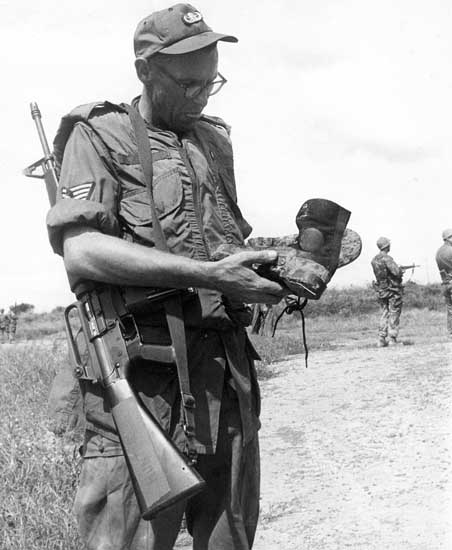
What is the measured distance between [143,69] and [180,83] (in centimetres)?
13

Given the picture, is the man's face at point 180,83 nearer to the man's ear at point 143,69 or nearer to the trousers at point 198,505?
the man's ear at point 143,69

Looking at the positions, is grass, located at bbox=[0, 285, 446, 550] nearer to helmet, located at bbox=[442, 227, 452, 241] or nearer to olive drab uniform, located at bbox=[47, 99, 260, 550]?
olive drab uniform, located at bbox=[47, 99, 260, 550]

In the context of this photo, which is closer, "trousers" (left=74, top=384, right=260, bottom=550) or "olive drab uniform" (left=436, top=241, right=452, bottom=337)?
"trousers" (left=74, top=384, right=260, bottom=550)

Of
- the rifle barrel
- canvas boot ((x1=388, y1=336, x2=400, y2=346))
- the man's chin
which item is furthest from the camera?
canvas boot ((x1=388, y1=336, x2=400, y2=346))

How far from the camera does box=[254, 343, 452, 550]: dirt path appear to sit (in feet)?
16.8

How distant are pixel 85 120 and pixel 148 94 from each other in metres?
0.24

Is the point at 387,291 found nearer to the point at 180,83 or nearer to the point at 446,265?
the point at 446,265

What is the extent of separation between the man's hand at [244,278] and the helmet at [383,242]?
45.7 ft

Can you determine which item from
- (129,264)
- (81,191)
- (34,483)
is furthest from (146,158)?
(34,483)

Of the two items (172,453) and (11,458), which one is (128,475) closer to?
(172,453)

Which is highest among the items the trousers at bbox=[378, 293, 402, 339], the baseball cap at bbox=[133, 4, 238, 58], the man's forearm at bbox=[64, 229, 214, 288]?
the baseball cap at bbox=[133, 4, 238, 58]

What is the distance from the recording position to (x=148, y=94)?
2.47 meters

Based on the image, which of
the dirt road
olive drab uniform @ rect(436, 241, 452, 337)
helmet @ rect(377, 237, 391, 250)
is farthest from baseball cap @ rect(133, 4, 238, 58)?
helmet @ rect(377, 237, 391, 250)

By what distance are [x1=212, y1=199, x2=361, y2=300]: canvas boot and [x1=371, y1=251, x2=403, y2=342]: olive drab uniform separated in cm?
1339
